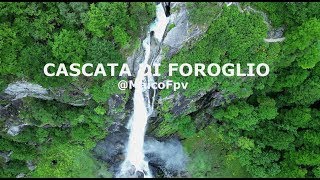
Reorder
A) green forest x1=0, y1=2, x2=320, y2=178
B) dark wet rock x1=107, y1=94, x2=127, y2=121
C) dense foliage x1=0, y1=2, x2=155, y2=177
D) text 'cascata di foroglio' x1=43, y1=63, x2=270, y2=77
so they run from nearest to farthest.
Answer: dense foliage x1=0, y1=2, x2=155, y2=177
green forest x1=0, y1=2, x2=320, y2=178
text 'cascata di foroglio' x1=43, y1=63, x2=270, y2=77
dark wet rock x1=107, y1=94, x2=127, y2=121

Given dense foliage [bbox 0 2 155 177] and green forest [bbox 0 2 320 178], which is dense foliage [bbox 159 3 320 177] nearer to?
green forest [bbox 0 2 320 178]

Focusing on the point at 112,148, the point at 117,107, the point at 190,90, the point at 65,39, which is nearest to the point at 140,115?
the point at 117,107

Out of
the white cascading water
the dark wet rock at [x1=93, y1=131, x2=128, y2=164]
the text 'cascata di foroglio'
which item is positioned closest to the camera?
the text 'cascata di foroglio'

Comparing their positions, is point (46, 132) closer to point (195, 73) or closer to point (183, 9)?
point (195, 73)

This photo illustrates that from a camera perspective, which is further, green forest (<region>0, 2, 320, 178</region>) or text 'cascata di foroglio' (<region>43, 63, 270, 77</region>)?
text 'cascata di foroglio' (<region>43, 63, 270, 77</region>)

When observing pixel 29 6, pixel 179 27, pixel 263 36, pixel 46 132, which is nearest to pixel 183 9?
pixel 179 27

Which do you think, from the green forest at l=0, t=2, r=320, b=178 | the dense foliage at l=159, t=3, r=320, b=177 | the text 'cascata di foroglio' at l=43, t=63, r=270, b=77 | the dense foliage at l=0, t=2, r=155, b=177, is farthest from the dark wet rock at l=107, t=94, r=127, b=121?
the dense foliage at l=159, t=3, r=320, b=177
